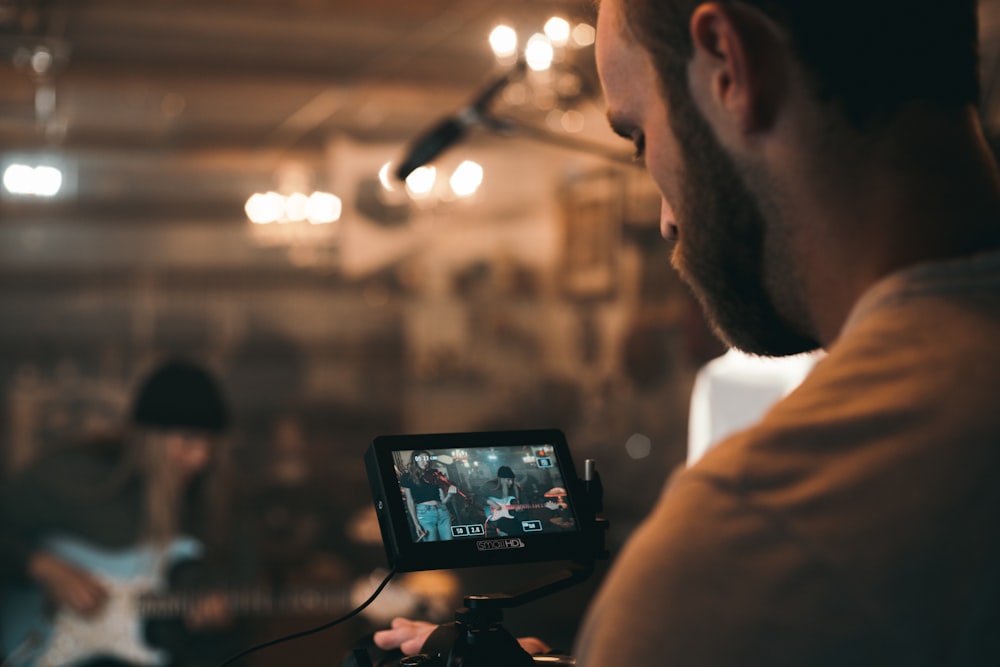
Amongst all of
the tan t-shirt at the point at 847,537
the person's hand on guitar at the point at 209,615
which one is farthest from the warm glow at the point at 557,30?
the tan t-shirt at the point at 847,537

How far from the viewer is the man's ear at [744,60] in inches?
21.6

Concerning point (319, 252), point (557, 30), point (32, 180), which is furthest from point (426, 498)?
point (32, 180)

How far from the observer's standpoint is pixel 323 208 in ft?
13.9

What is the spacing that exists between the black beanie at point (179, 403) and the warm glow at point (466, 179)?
1.60m

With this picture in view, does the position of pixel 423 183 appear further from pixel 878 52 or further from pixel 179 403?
pixel 878 52

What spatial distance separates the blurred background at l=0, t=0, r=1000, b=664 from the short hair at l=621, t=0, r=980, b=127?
2.97 m

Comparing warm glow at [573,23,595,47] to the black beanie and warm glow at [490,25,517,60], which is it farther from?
the black beanie

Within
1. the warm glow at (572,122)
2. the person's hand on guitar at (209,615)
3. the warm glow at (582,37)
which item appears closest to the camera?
the person's hand on guitar at (209,615)

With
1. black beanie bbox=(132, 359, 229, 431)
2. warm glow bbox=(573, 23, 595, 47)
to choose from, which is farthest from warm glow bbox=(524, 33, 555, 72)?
black beanie bbox=(132, 359, 229, 431)

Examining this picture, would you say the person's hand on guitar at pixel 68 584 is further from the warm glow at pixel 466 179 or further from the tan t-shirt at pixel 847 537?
the tan t-shirt at pixel 847 537

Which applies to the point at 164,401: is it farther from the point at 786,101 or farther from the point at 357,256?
the point at 786,101

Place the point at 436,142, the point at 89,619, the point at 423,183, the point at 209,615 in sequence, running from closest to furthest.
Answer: the point at 436,142
the point at 89,619
the point at 209,615
the point at 423,183

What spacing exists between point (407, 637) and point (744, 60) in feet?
1.71

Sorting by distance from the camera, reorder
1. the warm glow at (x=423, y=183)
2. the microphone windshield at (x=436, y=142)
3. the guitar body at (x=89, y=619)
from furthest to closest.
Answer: the warm glow at (x=423, y=183) < the guitar body at (x=89, y=619) < the microphone windshield at (x=436, y=142)
